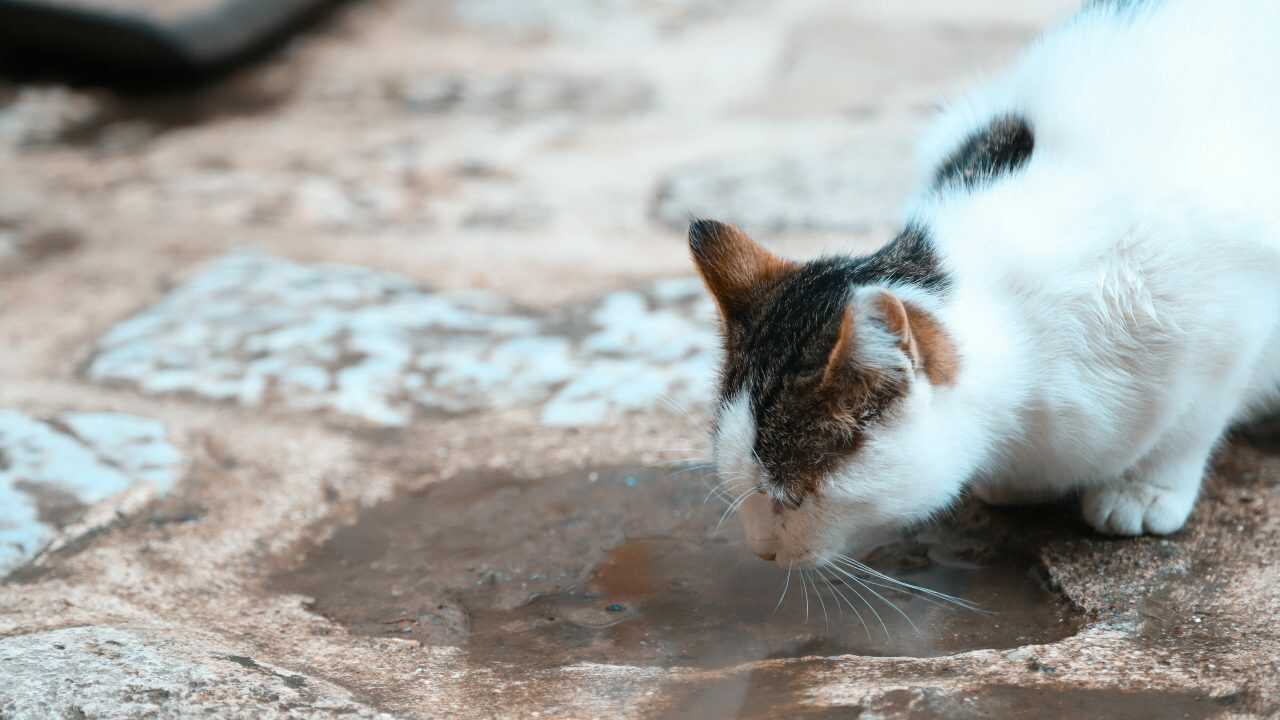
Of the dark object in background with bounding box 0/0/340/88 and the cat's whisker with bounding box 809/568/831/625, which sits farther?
the dark object in background with bounding box 0/0/340/88

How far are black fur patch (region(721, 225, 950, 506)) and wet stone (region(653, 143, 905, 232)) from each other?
1.16 m

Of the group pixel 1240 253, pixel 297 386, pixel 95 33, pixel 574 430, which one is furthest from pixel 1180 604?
pixel 95 33

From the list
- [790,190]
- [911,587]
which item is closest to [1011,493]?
[911,587]

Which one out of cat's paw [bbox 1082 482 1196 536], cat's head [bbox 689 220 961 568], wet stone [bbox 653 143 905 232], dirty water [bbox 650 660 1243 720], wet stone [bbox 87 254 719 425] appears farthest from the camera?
wet stone [bbox 653 143 905 232]

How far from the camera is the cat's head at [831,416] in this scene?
1.57 meters

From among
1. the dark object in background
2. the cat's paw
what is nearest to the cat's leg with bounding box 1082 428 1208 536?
the cat's paw

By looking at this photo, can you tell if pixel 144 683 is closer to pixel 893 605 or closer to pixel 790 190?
pixel 893 605

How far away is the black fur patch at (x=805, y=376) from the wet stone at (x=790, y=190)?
1.16 m

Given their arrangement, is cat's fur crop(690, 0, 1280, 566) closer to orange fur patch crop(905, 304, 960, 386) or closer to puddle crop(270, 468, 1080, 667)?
orange fur patch crop(905, 304, 960, 386)

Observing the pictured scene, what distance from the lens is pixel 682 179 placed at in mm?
3240

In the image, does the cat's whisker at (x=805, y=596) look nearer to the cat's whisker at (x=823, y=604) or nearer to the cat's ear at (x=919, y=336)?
the cat's whisker at (x=823, y=604)

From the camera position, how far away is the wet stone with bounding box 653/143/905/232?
9.69ft

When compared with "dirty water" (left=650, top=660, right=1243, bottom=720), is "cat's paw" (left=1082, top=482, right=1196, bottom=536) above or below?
above

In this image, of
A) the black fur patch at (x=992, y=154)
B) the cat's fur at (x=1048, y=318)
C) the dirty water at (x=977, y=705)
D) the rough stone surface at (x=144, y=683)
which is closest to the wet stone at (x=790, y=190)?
the black fur patch at (x=992, y=154)
